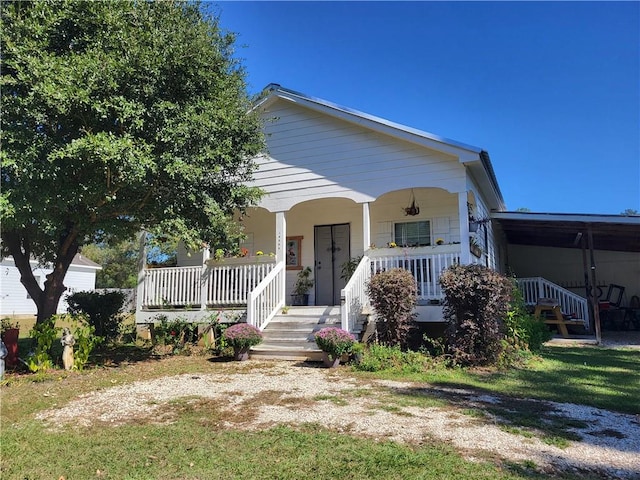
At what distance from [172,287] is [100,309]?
5.88ft

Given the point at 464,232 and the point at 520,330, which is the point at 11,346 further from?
the point at 520,330

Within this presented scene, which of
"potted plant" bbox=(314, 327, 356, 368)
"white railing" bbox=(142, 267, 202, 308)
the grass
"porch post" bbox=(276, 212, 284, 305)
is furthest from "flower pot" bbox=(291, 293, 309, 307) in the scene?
the grass

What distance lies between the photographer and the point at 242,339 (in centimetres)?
838

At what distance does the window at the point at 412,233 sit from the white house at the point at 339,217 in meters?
0.03

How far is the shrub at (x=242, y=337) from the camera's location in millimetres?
8391

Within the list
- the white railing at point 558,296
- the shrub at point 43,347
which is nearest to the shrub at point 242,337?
the shrub at point 43,347

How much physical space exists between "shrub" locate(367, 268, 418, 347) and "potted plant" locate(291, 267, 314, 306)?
4117 mm

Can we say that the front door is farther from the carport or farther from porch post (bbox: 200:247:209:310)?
the carport

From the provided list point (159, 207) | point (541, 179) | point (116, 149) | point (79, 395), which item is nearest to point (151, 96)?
point (116, 149)

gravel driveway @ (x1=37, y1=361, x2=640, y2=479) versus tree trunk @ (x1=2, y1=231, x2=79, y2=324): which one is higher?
tree trunk @ (x1=2, y1=231, x2=79, y2=324)

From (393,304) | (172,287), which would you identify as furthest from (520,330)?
(172,287)

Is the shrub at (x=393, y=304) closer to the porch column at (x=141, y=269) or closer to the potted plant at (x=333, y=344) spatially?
the potted plant at (x=333, y=344)

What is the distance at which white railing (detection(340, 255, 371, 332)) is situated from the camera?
28.5 feet

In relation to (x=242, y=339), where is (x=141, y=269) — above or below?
above
